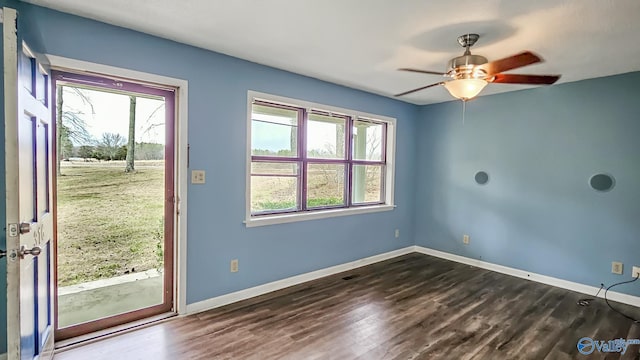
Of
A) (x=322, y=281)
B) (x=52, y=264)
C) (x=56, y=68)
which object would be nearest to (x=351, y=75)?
(x=322, y=281)

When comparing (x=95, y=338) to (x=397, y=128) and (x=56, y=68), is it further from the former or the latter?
(x=397, y=128)

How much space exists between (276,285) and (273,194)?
976mm

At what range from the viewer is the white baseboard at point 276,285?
2967 millimetres

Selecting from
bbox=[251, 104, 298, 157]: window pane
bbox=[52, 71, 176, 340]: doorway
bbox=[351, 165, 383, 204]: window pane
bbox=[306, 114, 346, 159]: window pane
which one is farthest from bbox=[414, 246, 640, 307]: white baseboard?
bbox=[52, 71, 176, 340]: doorway

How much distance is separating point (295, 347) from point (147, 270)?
1482mm

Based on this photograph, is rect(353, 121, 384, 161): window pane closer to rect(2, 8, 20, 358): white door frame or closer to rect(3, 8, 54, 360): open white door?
rect(3, 8, 54, 360): open white door

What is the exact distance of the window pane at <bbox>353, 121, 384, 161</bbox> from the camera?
14.7 ft

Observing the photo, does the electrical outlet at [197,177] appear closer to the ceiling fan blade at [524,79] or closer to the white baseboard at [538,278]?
the ceiling fan blade at [524,79]

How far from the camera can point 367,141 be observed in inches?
185

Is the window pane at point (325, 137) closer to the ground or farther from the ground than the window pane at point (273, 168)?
farther from the ground

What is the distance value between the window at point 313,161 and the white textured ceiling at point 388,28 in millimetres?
636

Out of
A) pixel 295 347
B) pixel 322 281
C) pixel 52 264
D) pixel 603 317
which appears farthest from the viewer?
pixel 322 281

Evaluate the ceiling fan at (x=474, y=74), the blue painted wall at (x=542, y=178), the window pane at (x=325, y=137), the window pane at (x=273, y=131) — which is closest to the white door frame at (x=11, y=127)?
the window pane at (x=273, y=131)

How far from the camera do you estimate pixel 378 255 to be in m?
4.64
